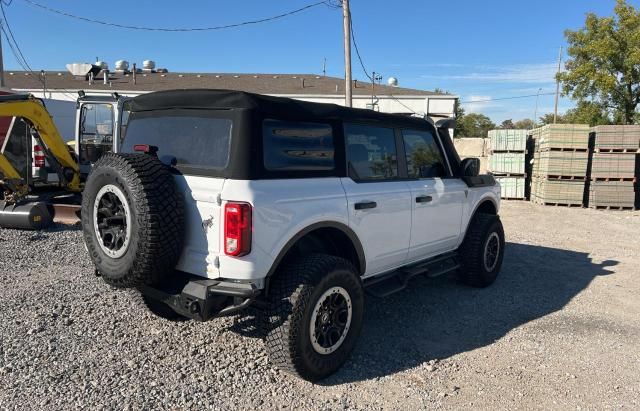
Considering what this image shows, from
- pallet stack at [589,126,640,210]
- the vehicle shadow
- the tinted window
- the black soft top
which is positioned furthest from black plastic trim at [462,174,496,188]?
pallet stack at [589,126,640,210]

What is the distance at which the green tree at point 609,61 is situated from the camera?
2252 centimetres

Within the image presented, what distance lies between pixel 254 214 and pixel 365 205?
1.13 meters

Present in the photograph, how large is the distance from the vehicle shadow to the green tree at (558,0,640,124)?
20.0 m

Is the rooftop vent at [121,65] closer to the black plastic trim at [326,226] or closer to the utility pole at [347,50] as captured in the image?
the utility pole at [347,50]

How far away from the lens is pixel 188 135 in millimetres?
3459

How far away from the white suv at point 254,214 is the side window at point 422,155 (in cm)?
49

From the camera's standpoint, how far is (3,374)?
10.9ft

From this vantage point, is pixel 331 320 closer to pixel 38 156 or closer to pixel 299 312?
pixel 299 312

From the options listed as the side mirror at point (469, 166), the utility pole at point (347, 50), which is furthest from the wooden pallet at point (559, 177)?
the side mirror at point (469, 166)

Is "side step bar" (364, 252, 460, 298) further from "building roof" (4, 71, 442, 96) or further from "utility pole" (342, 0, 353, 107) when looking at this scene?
"building roof" (4, 71, 442, 96)

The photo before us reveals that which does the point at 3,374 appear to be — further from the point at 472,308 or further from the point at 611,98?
the point at 611,98

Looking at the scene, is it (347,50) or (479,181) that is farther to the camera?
(347,50)

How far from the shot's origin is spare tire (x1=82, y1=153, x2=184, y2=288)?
296cm

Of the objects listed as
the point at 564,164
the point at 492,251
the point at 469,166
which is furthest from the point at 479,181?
the point at 564,164
